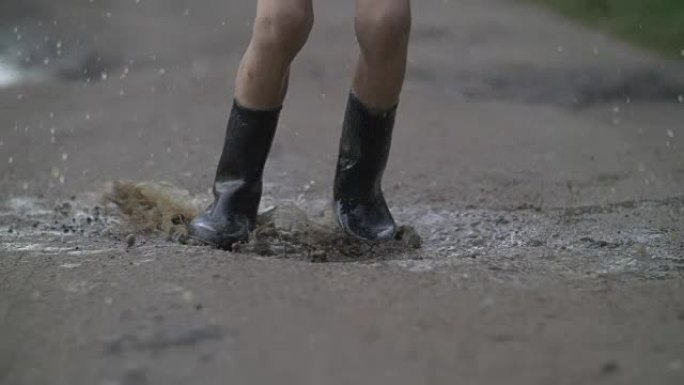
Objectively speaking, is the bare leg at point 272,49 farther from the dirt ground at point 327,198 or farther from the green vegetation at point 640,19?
the green vegetation at point 640,19

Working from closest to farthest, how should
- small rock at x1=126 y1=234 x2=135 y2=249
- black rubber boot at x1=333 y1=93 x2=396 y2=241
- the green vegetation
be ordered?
small rock at x1=126 y1=234 x2=135 y2=249, black rubber boot at x1=333 y1=93 x2=396 y2=241, the green vegetation

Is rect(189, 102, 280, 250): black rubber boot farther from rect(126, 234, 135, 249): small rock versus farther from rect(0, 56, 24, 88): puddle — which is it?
rect(0, 56, 24, 88): puddle

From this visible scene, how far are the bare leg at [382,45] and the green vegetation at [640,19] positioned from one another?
3337 mm

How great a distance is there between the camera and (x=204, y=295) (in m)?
1.83

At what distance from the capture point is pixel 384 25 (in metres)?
2.45

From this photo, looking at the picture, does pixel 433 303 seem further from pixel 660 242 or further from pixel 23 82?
pixel 23 82

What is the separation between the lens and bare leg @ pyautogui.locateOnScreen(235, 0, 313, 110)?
246 centimetres

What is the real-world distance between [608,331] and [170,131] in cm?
311

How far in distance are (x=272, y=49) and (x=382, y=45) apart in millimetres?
262

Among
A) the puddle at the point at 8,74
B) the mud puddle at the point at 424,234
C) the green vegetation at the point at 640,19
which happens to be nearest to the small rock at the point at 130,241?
the mud puddle at the point at 424,234

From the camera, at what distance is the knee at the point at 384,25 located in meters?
2.45

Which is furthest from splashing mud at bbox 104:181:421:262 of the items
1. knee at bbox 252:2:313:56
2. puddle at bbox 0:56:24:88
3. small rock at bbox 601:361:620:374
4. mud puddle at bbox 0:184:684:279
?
puddle at bbox 0:56:24:88

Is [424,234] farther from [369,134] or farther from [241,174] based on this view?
[241,174]

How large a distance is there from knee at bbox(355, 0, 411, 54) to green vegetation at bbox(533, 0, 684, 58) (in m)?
3.44
